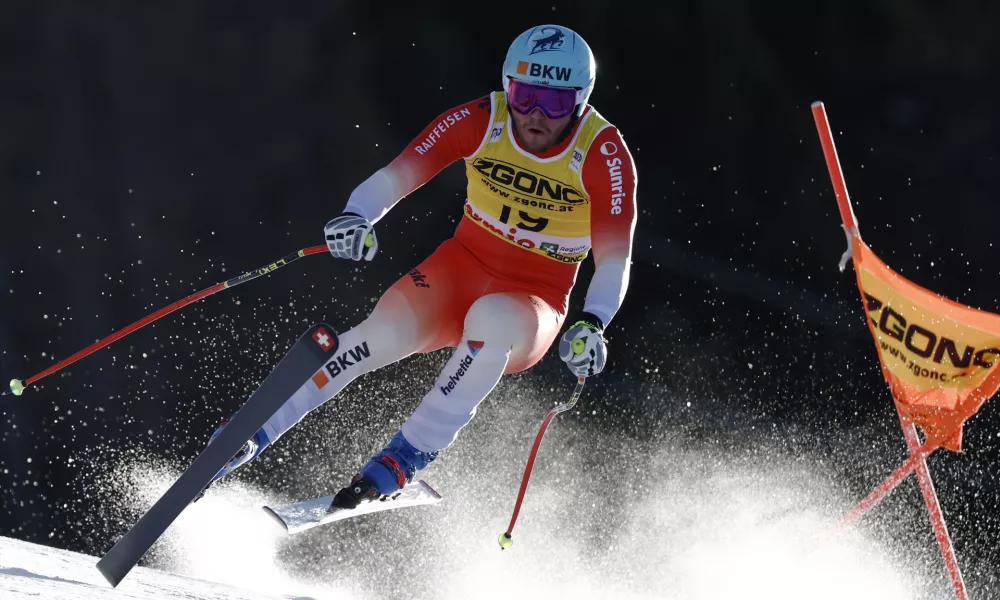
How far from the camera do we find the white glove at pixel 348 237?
3246 mm

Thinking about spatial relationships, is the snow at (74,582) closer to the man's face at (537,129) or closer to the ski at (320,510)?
the ski at (320,510)

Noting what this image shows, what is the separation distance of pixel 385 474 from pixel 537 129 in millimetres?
1201

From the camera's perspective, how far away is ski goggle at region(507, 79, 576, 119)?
3.38 m

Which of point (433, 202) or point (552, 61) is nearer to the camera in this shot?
point (552, 61)

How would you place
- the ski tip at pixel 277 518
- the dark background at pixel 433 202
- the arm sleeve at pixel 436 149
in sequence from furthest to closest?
the dark background at pixel 433 202, the arm sleeve at pixel 436 149, the ski tip at pixel 277 518

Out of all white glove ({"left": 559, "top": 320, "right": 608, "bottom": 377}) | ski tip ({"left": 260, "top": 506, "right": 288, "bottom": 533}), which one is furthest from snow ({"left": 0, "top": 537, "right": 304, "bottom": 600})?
white glove ({"left": 559, "top": 320, "right": 608, "bottom": 377})

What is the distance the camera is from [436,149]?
11.8 feet

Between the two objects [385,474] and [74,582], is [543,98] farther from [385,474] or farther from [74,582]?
[74,582]

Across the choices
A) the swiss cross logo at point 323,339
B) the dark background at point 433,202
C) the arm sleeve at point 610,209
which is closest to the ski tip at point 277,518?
the swiss cross logo at point 323,339

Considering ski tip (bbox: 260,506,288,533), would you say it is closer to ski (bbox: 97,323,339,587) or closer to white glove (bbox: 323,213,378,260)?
ski (bbox: 97,323,339,587)

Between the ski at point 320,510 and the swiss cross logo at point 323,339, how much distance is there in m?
0.52

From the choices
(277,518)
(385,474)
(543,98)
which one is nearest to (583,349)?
(385,474)

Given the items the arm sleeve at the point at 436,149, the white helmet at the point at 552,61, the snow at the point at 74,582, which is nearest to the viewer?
the snow at the point at 74,582

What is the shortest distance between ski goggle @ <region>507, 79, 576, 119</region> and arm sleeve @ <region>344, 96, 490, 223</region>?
0.61 feet
